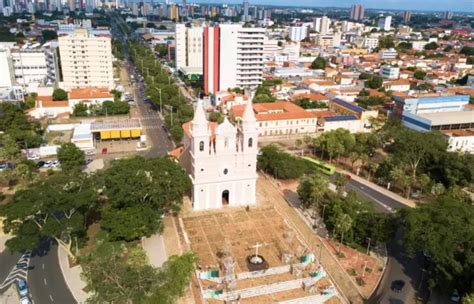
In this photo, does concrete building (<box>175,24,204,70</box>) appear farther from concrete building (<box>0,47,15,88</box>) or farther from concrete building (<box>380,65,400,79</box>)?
concrete building (<box>380,65,400,79</box>)

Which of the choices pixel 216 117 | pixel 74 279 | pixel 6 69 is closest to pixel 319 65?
pixel 216 117

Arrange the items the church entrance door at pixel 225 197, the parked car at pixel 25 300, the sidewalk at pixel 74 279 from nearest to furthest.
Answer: the parked car at pixel 25 300
the sidewalk at pixel 74 279
the church entrance door at pixel 225 197

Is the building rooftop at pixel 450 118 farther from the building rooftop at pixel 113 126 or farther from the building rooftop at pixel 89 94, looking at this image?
the building rooftop at pixel 89 94

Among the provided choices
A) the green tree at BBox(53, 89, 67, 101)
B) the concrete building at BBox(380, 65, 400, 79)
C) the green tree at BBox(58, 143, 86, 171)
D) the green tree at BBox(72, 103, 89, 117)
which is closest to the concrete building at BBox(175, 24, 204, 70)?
the green tree at BBox(53, 89, 67, 101)

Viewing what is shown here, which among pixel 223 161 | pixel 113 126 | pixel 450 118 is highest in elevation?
pixel 223 161

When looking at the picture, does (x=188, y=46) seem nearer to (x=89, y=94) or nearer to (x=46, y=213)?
(x=89, y=94)

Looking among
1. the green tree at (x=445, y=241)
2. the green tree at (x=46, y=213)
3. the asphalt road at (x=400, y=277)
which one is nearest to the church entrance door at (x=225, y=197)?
the green tree at (x=46, y=213)
